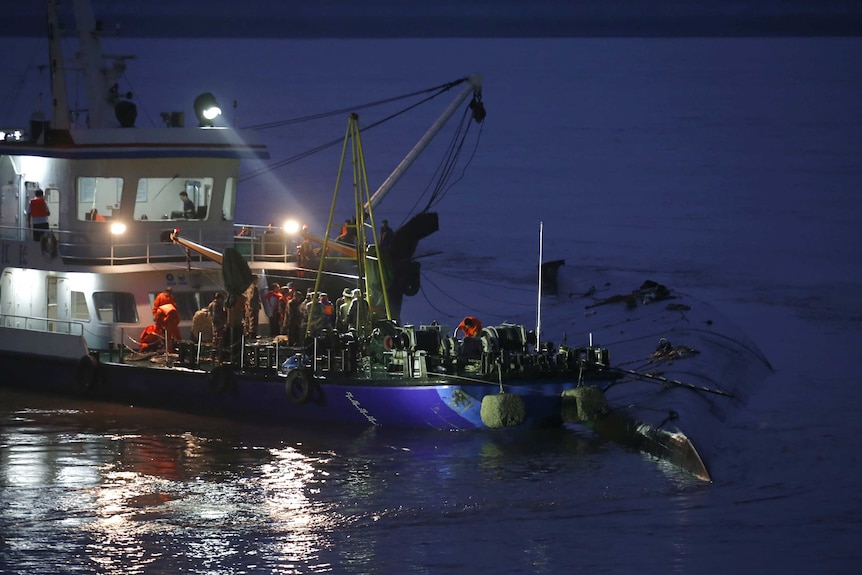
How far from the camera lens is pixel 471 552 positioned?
17.1 meters

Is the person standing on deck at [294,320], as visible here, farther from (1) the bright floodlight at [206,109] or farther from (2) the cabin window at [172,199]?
(1) the bright floodlight at [206,109]

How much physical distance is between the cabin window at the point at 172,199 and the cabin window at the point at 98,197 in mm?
422

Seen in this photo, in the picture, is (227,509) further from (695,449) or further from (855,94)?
(855,94)

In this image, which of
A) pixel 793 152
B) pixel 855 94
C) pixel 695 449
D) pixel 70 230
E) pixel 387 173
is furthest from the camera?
pixel 855 94

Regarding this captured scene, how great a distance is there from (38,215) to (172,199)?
246cm

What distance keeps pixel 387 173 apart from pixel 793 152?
2617 cm

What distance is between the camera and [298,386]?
23.5 m

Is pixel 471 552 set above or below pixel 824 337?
below

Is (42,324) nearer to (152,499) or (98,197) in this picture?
(98,197)

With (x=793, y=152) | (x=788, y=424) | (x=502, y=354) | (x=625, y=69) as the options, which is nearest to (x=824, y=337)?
(x=788, y=424)

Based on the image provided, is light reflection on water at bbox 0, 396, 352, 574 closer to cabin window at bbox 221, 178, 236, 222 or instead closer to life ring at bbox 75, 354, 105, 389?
life ring at bbox 75, 354, 105, 389

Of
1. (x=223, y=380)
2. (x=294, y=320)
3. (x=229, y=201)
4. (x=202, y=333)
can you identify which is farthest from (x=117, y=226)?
(x=223, y=380)

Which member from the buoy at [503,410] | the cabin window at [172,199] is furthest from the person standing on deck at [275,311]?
the buoy at [503,410]

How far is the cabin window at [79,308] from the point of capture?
87.8 feet
